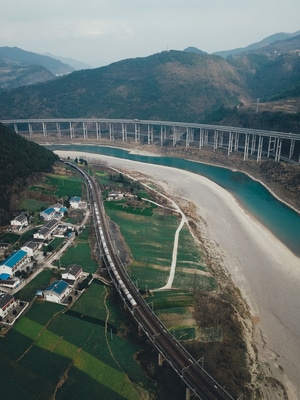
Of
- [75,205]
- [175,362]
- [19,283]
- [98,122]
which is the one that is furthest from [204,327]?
[98,122]

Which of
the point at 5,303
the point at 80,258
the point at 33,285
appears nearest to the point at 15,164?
the point at 80,258

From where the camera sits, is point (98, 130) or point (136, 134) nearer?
point (136, 134)

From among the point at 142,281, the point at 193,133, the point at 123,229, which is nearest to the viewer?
the point at 142,281

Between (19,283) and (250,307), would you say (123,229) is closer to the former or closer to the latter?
(19,283)

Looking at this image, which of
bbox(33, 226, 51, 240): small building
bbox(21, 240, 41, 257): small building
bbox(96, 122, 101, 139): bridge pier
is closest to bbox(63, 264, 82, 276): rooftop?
bbox(21, 240, 41, 257): small building

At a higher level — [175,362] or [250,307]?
[175,362]

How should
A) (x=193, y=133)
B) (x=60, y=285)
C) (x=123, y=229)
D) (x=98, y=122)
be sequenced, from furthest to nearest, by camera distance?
(x=98, y=122) < (x=193, y=133) < (x=123, y=229) < (x=60, y=285)

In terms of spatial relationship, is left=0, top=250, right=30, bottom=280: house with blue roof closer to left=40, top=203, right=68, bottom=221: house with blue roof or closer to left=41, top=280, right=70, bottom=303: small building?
left=41, top=280, right=70, bottom=303: small building

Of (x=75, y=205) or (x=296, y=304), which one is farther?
(x=75, y=205)

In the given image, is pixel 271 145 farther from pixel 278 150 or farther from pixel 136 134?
pixel 136 134
